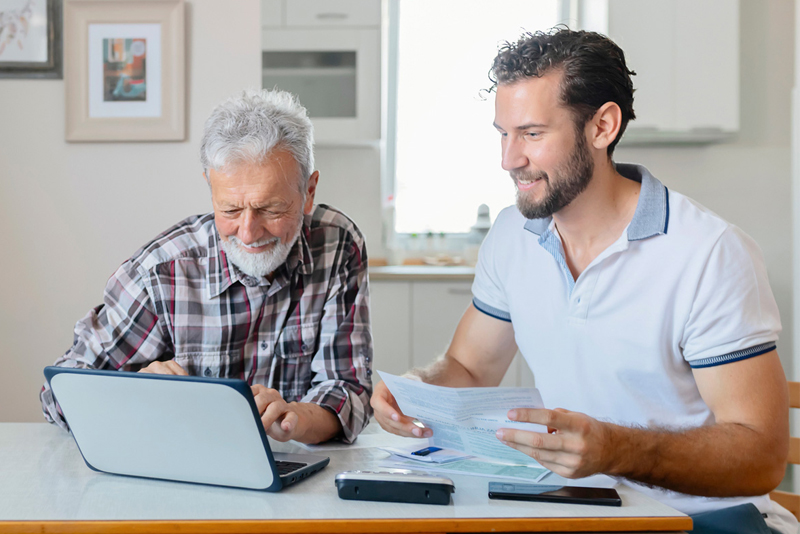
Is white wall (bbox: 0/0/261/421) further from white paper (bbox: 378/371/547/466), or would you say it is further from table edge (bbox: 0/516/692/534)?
table edge (bbox: 0/516/692/534)

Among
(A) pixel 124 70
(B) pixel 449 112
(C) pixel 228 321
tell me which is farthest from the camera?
(B) pixel 449 112

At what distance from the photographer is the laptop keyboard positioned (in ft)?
3.39

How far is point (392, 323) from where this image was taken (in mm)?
3350

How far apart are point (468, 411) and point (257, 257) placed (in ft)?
2.11

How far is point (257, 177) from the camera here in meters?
1.43

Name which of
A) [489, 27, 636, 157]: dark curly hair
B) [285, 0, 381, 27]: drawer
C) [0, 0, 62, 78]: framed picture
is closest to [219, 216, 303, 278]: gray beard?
[489, 27, 636, 157]: dark curly hair

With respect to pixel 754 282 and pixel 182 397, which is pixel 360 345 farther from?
pixel 754 282

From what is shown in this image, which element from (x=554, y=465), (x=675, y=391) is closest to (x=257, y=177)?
(x=554, y=465)

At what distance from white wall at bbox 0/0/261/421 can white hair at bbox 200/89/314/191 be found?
63.2 inches

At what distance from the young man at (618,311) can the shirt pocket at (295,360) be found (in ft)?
0.85

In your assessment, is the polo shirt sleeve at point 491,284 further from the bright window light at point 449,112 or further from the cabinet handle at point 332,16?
the bright window light at point 449,112

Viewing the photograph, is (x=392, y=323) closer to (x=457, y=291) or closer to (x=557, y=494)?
(x=457, y=291)

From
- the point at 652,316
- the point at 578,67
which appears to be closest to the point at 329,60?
the point at 578,67

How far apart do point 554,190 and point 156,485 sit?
35.2 inches
